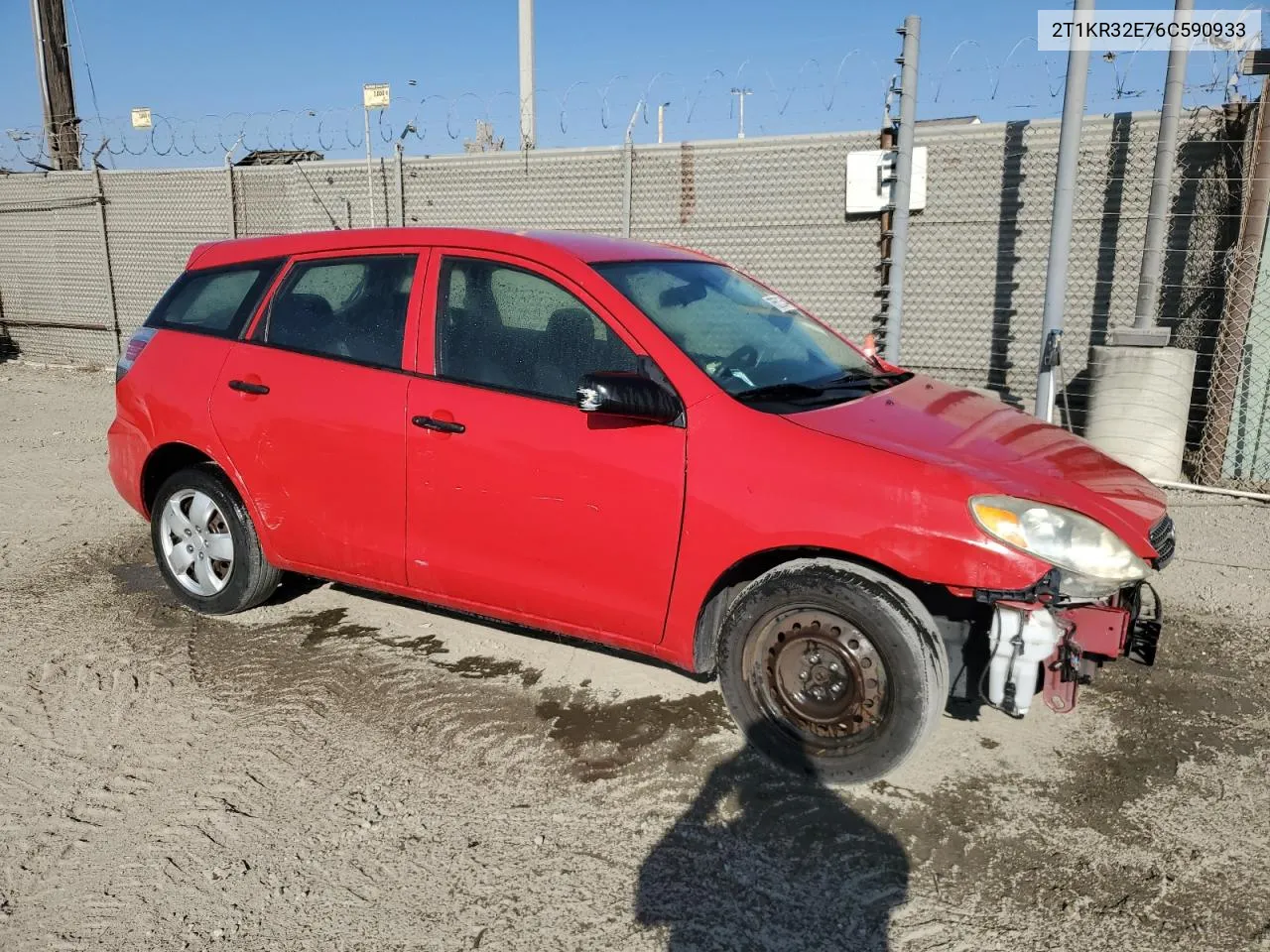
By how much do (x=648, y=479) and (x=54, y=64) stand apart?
17277 mm

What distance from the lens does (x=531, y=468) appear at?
3.69 metres

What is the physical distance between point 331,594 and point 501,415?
2051mm

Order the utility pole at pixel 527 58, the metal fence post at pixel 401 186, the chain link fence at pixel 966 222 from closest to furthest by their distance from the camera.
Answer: the chain link fence at pixel 966 222 → the metal fence post at pixel 401 186 → the utility pole at pixel 527 58

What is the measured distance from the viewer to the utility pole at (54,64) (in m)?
15.9

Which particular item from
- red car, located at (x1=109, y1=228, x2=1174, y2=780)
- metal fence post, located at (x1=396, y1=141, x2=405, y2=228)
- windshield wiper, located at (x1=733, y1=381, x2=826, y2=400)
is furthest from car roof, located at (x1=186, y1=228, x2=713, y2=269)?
metal fence post, located at (x1=396, y1=141, x2=405, y2=228)

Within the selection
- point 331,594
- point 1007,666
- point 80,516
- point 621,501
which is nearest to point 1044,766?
point 1007,666

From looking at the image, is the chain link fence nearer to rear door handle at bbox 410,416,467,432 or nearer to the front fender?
the front fender

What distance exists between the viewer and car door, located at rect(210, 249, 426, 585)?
4.10m

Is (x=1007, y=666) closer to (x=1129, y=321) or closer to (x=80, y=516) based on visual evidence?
(x=1129, y=321)

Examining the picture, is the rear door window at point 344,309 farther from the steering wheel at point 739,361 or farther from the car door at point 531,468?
the steering wheel at point 739,361

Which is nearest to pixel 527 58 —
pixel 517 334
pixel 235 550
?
pixel 235 550

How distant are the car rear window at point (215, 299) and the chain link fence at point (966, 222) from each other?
5435 millimetres

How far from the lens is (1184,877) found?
2885mm

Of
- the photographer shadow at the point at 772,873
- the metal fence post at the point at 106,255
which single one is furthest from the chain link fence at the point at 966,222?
the photographer shadow at the point at 772,873
